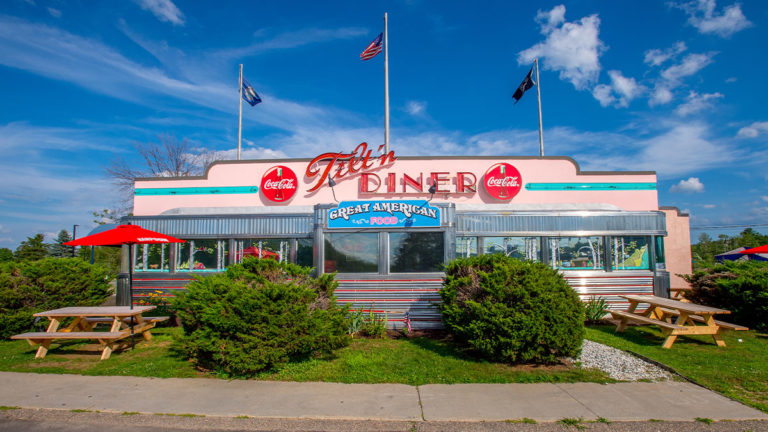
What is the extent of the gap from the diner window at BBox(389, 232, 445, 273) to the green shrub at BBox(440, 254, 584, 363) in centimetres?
257

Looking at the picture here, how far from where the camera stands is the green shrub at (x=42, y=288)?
841cm

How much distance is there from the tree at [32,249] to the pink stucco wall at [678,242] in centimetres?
3923

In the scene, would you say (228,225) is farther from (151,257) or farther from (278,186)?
(278,186)

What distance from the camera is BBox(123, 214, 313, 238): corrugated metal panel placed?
10703 millimetres

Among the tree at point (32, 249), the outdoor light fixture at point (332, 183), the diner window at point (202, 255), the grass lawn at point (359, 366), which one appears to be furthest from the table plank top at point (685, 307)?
the tree at point (32, 249)

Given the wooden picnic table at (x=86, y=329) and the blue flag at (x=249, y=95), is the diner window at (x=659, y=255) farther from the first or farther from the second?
the blue flag at (x=249, y=95)

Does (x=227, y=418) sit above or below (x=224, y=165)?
below

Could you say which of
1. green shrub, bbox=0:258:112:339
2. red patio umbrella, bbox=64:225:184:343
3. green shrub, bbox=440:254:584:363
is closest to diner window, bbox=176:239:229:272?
green shrub, bbox=0:258:112:339

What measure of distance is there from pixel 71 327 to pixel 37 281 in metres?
1.77

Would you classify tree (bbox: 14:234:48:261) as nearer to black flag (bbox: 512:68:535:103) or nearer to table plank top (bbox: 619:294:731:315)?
black flag (bbox: 512:68:535:103)

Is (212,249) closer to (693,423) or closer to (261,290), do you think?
(261,290)

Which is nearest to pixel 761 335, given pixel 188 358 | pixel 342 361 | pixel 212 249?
pixel 342 361

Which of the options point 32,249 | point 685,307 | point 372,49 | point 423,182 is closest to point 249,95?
point 372,49

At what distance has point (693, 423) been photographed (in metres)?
4.36
